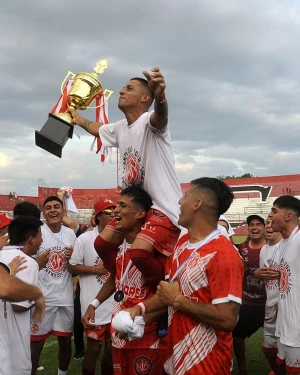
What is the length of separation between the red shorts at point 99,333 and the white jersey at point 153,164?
2.67 m

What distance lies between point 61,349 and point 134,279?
112 inches

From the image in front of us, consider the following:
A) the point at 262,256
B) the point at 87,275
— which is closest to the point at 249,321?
the point at 262,256

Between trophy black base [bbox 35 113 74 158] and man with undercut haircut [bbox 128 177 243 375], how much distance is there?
1.55m

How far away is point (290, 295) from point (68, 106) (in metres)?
2.97

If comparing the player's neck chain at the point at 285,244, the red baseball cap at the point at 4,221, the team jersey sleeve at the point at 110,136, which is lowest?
the player's neck chain at the point at 285,244

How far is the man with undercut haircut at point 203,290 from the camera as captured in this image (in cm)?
288

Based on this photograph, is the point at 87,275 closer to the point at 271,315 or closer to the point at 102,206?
the point at 102,206

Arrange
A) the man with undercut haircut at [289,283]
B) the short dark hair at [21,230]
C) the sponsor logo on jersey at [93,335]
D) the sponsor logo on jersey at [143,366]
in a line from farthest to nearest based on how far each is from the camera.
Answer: the sponsor logo on jersey at [93,335]
the man with undercut haircut at [289,283]
the short dark hair at [21,230]
the sponsor logo on jersey at [143,366]

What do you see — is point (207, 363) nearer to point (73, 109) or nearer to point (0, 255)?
point (0, 255)

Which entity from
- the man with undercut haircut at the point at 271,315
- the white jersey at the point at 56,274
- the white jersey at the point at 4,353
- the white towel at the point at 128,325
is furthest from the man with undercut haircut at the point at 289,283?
the white jersey at the point at 4,353

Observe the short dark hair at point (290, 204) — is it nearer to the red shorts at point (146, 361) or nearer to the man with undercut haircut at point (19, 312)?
the red shorts at point (146, 361)

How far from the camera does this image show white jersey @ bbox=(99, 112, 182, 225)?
3861 millimetres

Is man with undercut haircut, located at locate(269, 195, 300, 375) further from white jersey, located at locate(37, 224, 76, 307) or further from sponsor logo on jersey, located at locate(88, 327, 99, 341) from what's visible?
white jersey, located at locate(37, 224, 76, 307)

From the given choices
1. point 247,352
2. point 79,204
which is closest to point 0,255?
point 247,352
